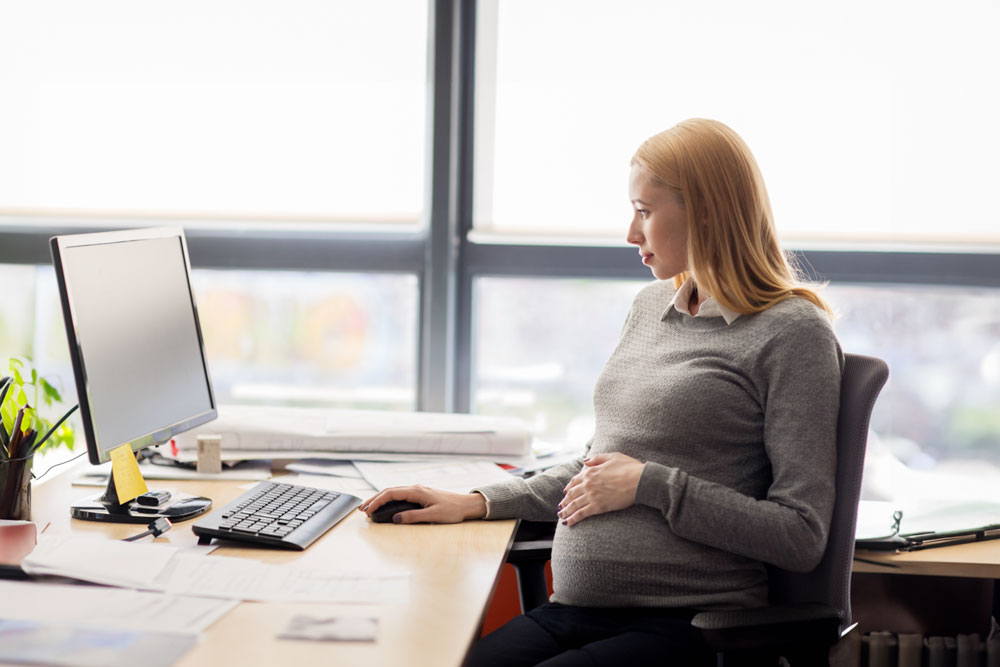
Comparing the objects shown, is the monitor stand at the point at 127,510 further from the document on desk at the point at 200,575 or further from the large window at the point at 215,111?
the large window at the point at 215,111

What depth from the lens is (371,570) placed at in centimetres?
134

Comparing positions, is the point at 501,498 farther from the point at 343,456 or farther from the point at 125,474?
the point at 125,474

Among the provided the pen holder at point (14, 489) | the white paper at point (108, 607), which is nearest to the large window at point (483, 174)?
the pen holder at point (14, 489)

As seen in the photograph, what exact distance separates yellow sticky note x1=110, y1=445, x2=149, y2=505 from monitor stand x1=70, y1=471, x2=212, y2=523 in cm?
2

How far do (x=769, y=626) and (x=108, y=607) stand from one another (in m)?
0.83

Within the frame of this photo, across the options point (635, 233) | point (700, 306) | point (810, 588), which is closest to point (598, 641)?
point (810, 588)

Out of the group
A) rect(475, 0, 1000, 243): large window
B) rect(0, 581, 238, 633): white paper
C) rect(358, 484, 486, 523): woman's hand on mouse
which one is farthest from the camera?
rect(475, 0, 1000, 243): large window

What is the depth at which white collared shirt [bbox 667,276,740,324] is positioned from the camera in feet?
5.08

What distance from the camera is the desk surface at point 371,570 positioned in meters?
1.03

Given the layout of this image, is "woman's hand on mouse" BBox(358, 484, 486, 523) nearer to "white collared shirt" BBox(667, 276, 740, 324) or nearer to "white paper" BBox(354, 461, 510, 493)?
"white paper" BBox(354, 461, 510, 493)

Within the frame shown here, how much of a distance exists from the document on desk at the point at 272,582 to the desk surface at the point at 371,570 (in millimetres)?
24

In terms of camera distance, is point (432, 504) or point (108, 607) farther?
point (432, 504)

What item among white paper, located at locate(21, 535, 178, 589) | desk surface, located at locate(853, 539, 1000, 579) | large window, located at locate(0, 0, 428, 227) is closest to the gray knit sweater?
desk surface, located at locate(853, 539, 1000, 579)

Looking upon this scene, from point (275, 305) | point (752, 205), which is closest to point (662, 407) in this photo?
point (752, 205)
